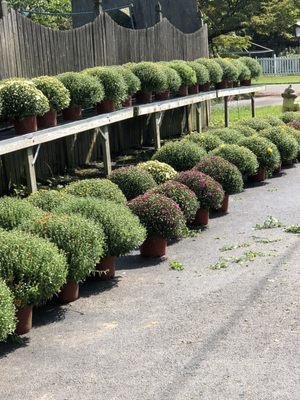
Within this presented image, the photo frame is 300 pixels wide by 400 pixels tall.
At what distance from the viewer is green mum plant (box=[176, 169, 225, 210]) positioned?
9086mm

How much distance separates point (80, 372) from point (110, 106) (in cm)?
717

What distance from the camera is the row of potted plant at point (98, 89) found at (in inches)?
350

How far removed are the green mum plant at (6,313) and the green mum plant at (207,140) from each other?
7.76 meters

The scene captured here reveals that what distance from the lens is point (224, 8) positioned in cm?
3378

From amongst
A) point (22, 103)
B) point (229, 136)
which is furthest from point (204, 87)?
point (22, 103)

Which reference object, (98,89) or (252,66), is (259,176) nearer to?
(98,89)

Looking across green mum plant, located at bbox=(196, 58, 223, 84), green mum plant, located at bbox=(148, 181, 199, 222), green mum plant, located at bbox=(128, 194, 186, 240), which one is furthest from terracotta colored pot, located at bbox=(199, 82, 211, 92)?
green mum plant, located at bbox=(128, 194, 186, 240)

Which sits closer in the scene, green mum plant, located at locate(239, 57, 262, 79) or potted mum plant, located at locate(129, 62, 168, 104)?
potted mum plant, located at locate(129, 62, 168, 104)

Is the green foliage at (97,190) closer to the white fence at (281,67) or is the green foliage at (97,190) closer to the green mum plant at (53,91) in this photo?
the green mum plant at (53,91)

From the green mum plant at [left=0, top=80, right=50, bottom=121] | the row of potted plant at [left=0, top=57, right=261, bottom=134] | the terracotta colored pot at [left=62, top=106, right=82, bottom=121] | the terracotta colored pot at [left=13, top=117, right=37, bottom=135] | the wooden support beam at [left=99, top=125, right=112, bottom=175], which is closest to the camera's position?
the green mum plant at [left=0, top=80, right=50, bottom=121]

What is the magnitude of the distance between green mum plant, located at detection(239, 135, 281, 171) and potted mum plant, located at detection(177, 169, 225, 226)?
119 inches

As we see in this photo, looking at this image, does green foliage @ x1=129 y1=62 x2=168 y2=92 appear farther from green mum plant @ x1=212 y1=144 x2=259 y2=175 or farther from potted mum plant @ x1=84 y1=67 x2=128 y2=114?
green mum plant @ x1=212 y1=144 x2=259 y2=175

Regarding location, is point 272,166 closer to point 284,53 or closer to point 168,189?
point 168,189

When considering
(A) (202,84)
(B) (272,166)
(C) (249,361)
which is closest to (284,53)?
(A) (202,84)
